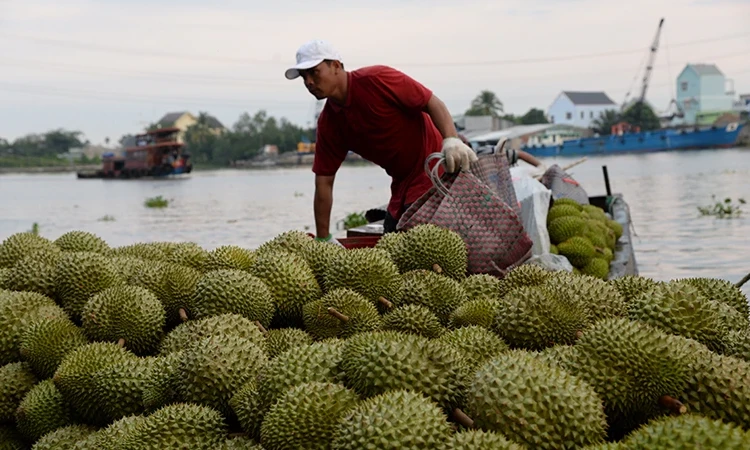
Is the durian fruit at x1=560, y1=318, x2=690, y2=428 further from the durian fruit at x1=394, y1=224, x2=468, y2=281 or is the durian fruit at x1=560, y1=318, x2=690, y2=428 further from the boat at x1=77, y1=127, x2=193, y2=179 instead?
the boat at x1=77, y1=127, x2=193, y2=179

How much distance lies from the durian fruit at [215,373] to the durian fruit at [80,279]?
1.03m

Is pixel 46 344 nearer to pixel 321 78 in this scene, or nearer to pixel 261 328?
pixel 261 328

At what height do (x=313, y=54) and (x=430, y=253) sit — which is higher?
(x=313, y=54)

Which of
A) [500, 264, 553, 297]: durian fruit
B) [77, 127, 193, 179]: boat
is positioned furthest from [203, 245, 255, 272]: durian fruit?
[77, 127, 193, 179]: boat

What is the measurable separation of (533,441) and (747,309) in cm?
131

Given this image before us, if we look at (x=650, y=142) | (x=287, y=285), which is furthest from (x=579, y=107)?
(x=287, y=285)

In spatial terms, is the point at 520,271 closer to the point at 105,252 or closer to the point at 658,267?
the point at 105,252

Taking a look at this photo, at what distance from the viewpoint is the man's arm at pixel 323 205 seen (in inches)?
223

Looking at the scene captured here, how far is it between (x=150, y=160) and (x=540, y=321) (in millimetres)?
67252

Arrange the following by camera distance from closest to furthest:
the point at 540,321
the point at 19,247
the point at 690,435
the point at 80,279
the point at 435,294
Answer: the point at 690,435 < the point at 540,321 < the point at 435,294 < the point at 80,279 < the point at 19,247

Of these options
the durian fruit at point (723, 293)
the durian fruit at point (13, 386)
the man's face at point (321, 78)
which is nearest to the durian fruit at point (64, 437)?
the durian fruit at point (13, 386)

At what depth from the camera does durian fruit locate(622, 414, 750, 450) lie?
1544mm

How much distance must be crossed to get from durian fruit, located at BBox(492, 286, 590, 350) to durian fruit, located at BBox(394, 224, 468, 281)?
869 mm

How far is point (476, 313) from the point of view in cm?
260
